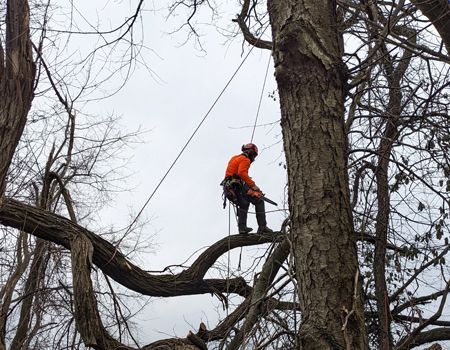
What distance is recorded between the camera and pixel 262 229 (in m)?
7.29

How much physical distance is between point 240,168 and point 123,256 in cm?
205

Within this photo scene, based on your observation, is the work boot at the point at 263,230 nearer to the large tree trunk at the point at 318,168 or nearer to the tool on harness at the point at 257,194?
the tool on harness at the point at 257,194

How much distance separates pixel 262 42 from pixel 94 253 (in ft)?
8.86

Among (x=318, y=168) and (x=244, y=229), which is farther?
(x=244, y=229)

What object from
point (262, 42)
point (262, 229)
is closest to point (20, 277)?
point (262, 229)

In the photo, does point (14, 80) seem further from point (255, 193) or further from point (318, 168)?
point (255, 193)

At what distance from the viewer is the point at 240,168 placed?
7.46m

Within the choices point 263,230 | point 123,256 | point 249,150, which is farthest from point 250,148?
point 123,256

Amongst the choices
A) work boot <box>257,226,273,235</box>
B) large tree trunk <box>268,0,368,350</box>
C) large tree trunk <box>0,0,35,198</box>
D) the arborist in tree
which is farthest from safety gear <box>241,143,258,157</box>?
large tree trunk <box>268,0,368,350</box>

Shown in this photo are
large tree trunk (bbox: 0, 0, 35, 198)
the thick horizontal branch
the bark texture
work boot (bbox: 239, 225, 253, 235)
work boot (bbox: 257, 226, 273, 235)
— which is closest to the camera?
the bark texture

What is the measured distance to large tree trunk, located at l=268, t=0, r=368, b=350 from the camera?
224 centimetres

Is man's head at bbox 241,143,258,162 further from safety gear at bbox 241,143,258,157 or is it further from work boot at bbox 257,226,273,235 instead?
work boot at bbox 257,226,273,235

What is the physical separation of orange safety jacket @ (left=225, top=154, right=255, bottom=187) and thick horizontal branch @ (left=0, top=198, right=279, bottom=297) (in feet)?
2.96

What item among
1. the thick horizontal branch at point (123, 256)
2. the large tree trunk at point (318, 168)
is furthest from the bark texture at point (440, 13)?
the thick horizontal branch at point (123, 256)
